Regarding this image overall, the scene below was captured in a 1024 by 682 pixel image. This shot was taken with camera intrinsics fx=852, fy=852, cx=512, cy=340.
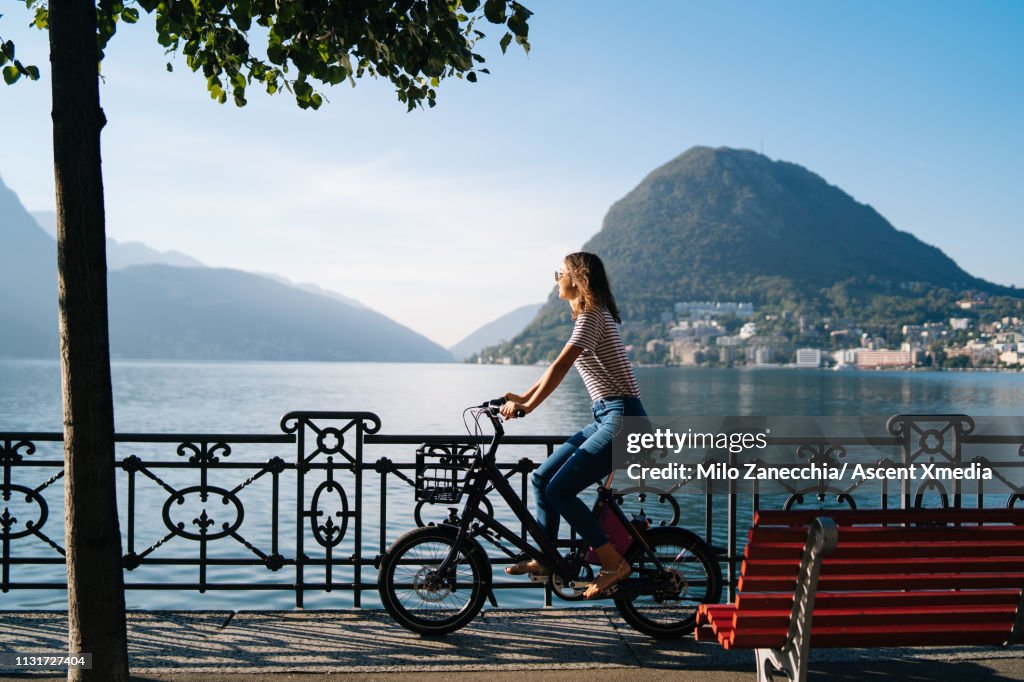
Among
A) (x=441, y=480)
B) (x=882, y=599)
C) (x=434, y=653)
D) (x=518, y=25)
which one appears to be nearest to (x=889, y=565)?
(x=882, y=599)

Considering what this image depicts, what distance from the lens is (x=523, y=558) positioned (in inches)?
200

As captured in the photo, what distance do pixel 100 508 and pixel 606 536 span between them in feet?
8.64

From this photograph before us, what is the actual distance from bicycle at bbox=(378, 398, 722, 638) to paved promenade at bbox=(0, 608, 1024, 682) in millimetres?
143

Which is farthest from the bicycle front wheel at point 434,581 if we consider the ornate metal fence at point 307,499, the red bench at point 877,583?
the red bench at point 877,583

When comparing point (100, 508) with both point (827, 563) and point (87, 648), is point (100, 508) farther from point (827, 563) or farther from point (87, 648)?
point (827, 563)

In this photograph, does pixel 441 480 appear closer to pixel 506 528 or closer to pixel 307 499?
pixel 506 528

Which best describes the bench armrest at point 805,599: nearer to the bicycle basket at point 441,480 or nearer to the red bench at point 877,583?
the red bench at point 877,583

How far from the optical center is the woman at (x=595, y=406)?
4.74 metres

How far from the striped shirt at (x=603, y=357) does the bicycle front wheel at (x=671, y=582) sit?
0.91 metres

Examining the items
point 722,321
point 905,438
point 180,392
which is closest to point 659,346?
point 722,321

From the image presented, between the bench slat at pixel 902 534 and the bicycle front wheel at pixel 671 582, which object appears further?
the bicycle front wheel at pixel 671 582

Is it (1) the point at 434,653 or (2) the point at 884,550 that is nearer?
(2) the point at 884,550

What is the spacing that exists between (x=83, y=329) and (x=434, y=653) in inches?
99.8

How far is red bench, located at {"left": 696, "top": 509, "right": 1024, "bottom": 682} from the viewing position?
3340 millimetres
